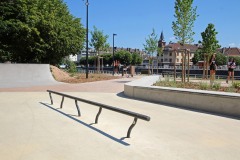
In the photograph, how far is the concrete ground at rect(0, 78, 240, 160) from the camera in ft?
16.8

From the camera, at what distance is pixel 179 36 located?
81.9 ft

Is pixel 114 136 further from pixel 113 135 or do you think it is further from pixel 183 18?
pixel 183 18

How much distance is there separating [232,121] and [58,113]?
5397 mm

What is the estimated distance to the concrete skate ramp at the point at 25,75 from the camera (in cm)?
2227

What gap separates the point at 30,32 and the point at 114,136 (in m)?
21.6

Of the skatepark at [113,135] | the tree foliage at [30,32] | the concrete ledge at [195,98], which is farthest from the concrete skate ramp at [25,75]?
the skatepark at [113,135]

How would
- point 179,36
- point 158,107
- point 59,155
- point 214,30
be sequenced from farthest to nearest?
point 214,30
point 179,36
point 158,107
point 59,155

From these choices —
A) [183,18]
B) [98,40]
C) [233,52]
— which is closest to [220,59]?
[233,52]

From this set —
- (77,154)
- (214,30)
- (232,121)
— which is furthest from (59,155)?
(214,30)

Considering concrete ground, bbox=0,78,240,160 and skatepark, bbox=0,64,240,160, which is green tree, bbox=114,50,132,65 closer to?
skatepark, bbox=0,64,240,160

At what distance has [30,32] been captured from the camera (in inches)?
1011

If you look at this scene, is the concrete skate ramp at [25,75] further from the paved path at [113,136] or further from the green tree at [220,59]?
the green tree at [220,59]

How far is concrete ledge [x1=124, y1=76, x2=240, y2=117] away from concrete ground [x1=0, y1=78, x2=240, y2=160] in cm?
58

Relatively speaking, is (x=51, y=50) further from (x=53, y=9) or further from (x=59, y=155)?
(x=59, y=155)
